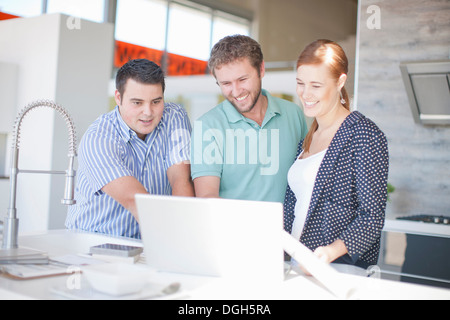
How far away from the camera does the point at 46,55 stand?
4.81m

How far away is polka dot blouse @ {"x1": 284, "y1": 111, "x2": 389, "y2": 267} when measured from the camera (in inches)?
70.4

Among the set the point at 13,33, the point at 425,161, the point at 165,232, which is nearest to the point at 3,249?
the point at 165,232

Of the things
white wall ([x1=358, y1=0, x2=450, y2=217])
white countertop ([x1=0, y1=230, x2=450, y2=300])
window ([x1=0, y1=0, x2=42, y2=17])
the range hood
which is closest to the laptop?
white countertop ([x1=0, y1=230, x2=450, y2=300])

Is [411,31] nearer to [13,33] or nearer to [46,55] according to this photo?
[46,55]

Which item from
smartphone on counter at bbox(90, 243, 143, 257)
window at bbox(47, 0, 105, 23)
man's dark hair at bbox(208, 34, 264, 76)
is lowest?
smartphone on counter at bbox(90, 243, 143, 257)

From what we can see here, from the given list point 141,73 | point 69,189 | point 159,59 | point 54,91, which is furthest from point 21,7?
point 69,189

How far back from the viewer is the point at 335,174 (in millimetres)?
1895

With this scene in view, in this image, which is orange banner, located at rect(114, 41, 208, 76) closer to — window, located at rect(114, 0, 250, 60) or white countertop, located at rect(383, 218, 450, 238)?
window, located at rect(114, 0, 250, 60)

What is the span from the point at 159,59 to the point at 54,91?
3.94 metres

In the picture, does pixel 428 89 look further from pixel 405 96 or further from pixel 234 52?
pixel 234 52

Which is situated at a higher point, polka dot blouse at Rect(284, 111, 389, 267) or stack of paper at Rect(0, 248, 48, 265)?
polka dot blouse at Rect(284, 111, 389, 267)

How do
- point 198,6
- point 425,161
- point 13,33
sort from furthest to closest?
point 198,6
point 13,33
point 425,161

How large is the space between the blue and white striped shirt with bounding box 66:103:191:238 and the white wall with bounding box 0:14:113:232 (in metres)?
2.36
